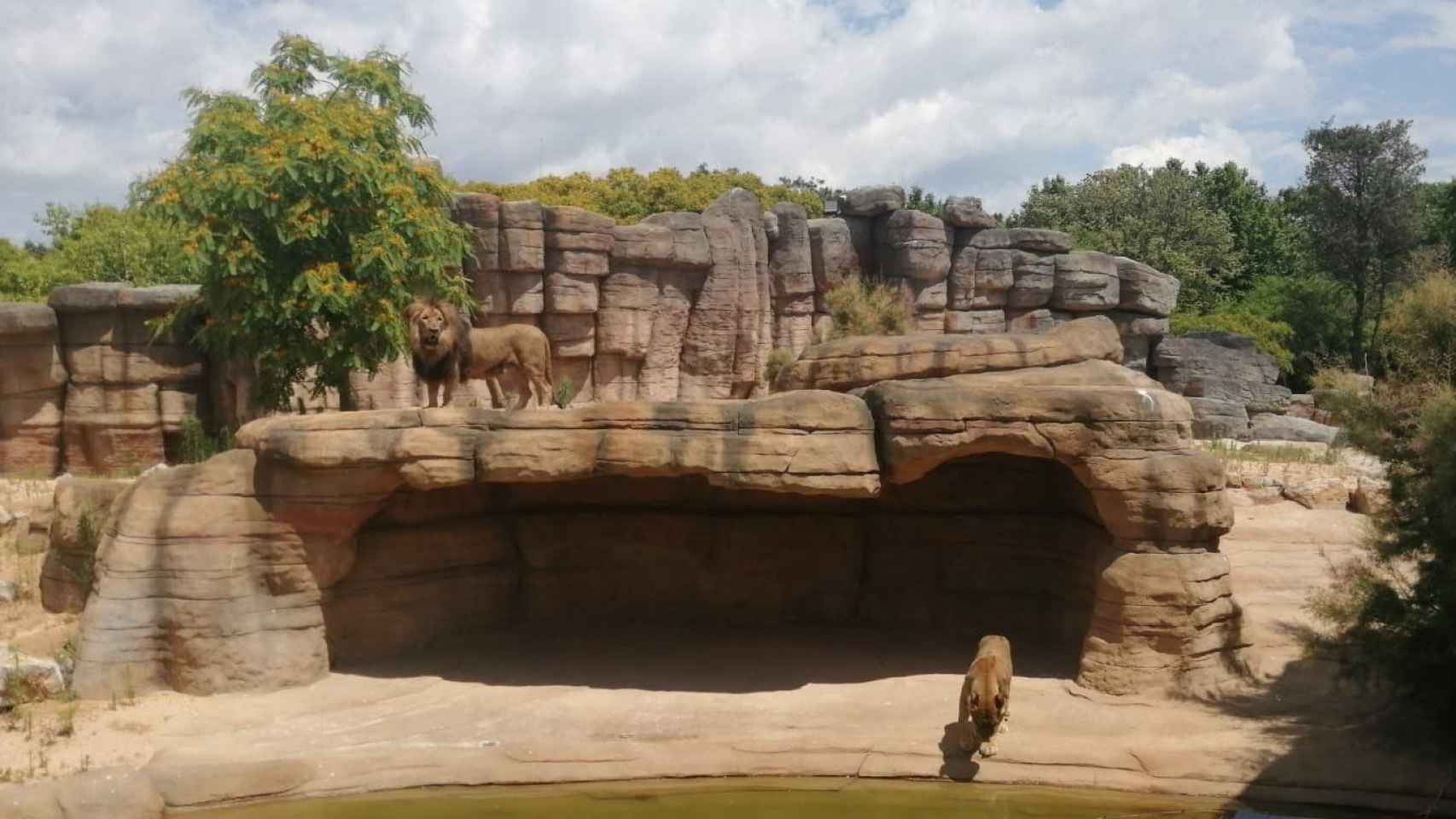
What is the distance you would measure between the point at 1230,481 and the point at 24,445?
54.4 feet

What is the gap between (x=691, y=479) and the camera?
518 inches

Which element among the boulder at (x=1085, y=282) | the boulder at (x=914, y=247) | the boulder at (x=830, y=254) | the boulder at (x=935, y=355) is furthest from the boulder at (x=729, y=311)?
the boulder at (x=935, y=355)

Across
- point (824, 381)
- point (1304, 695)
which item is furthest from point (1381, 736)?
point (824, 381)

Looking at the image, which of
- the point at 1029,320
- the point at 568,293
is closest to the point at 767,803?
the point at 568,293

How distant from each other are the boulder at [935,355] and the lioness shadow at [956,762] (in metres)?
3.71

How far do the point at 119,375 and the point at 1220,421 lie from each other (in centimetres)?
1906

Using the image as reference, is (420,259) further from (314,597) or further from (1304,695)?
(1304,695)

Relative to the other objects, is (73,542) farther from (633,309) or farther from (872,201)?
(872,201)

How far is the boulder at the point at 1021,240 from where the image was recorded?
2731cm

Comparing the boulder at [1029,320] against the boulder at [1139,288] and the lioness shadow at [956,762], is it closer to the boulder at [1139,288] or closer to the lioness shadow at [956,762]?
the boulder at [1139,288]

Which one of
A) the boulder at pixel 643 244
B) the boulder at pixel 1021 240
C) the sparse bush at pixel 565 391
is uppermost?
the boulder at pixel 1021 240

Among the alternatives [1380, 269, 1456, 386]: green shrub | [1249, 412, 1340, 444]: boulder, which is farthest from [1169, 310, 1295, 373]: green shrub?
[1380, 269, 1456, 386]: green shrub

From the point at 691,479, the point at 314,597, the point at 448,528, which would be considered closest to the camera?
the point at 314,597

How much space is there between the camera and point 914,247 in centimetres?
2623
